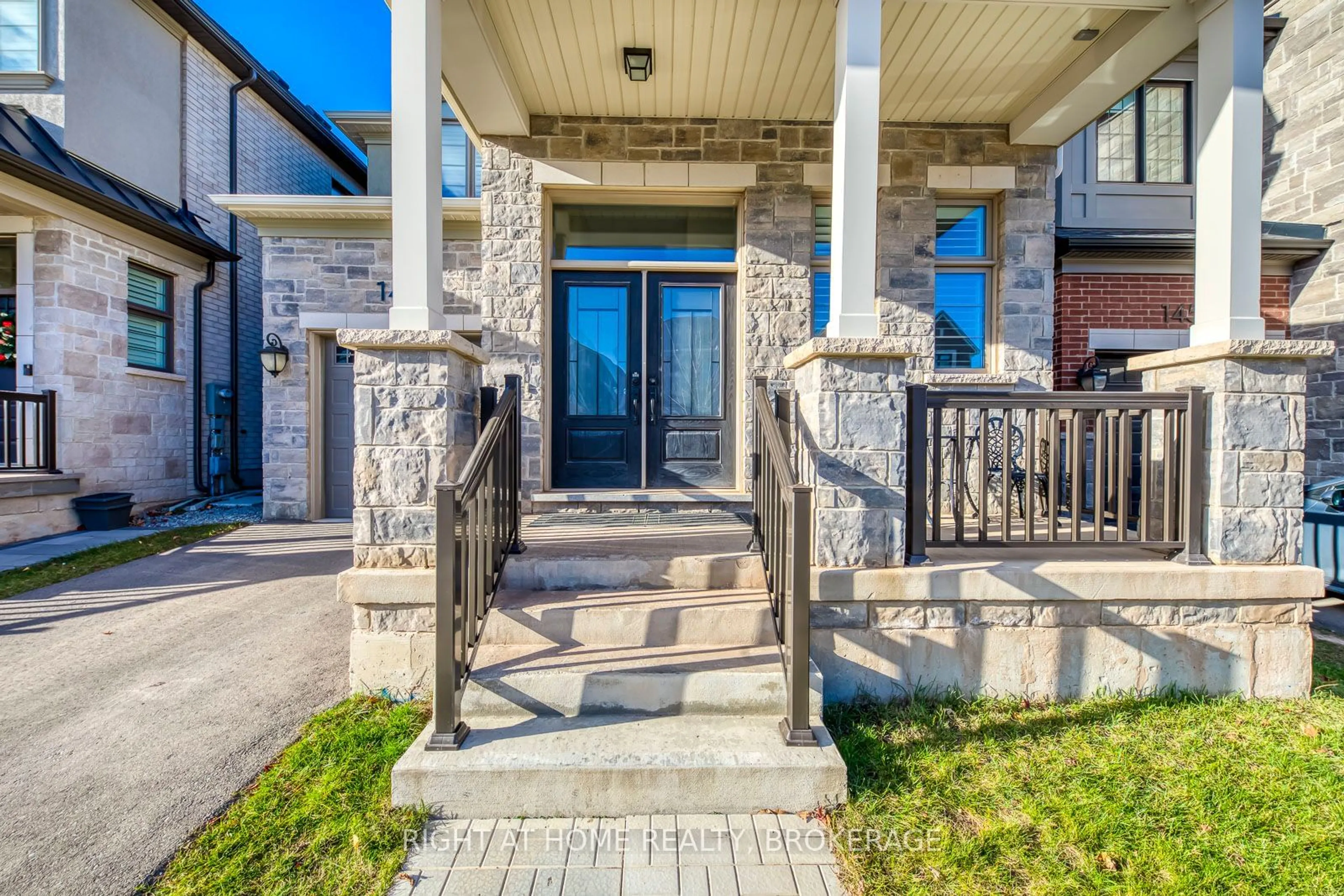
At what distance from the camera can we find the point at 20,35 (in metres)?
6.28

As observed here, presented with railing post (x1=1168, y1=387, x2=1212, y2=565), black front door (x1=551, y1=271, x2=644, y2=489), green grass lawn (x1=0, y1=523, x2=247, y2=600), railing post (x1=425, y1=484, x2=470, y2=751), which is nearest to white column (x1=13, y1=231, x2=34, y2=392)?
green grass lawn (x1=0, y1=523, x2=247, y2=600)

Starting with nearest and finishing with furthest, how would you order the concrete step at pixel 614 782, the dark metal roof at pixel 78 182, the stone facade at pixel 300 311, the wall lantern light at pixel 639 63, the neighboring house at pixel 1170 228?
1. the concrete step at pixel 614 782
2. the wall lantern light at pixel 639 63
3. the dark metal roof at pixel 78 182
4. the neighboring house at pixel 1170 228
5. the stone facade at pixel 300 311

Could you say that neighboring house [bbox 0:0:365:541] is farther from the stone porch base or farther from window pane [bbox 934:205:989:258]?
window pane [bbox 934:205:989:258]

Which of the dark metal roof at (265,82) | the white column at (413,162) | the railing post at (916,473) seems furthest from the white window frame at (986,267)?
the dark metal roof at (265,82)

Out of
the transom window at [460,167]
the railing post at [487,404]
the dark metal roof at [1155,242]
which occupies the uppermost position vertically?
the transom window at [460,167]

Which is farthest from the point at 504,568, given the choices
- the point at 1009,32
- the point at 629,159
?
the point at 1009,32

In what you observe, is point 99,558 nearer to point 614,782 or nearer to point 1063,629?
point 614,782

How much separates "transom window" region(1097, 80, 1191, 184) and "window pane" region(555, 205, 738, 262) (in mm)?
4359

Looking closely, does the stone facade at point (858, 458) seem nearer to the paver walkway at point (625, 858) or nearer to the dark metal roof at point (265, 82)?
the paver walkway at point (625, 858)

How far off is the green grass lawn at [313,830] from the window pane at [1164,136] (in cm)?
808

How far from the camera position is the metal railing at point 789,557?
209 centimetres

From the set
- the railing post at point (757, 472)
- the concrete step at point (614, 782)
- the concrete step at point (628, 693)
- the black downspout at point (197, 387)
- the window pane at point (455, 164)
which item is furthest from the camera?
the black downspout at point (197, 387)

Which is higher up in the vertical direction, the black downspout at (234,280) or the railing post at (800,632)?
the black downspout at (234,280)

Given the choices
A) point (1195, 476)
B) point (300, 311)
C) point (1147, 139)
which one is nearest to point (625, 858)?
point (1195, 476)
